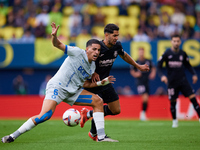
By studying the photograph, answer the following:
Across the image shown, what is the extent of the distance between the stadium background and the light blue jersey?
11083 millimetres

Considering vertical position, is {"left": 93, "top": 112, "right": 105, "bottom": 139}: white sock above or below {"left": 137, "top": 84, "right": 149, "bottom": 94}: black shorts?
above

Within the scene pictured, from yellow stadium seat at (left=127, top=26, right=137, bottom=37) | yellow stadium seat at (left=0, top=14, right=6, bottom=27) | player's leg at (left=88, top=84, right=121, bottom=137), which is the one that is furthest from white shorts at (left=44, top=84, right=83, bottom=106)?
yellow stadium seat at (left=0, top=14, right=6, bottom=27)

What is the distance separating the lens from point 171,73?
10477mm

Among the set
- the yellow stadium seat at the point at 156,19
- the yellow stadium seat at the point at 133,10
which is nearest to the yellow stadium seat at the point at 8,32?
the yellow stadium seat at the point at 133,10

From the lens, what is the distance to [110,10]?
20359 millimetres

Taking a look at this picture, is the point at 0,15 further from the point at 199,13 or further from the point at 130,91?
the point at 199,13

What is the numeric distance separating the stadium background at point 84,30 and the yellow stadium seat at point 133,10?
0.19 ft

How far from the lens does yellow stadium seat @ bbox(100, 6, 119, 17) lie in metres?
20.2

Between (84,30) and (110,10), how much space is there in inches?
94.1

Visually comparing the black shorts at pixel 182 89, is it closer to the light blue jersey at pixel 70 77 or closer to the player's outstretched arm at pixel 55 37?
the light blue jersey at pixel 70 77

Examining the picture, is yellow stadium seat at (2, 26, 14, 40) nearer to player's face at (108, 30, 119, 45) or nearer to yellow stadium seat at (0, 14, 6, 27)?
yellow stadium seat at (0, 14, 6, 27)

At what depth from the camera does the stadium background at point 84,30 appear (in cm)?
1817

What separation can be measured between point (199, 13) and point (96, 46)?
1520 centimetres

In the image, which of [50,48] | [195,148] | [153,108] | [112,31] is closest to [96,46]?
[112,31]
